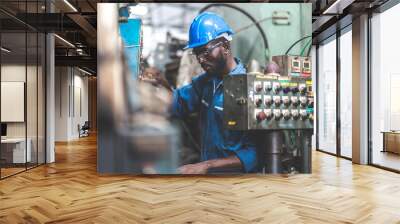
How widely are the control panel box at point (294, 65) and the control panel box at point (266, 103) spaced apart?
0.33 ft

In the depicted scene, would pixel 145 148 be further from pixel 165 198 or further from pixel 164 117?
pixel 165 198

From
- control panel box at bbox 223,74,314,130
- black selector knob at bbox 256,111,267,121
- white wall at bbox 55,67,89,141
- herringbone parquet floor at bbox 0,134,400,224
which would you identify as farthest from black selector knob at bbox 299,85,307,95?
white wall at bbox 55,67,89,141

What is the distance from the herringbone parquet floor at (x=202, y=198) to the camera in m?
3.88

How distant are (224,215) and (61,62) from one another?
1134 centimetres

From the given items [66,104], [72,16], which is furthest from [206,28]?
[66,104]

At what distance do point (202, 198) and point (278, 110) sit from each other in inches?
84.1

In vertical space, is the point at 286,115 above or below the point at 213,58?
below

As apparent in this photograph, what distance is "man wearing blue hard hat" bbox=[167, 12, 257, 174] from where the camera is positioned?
6180 millimetres

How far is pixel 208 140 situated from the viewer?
6254mm

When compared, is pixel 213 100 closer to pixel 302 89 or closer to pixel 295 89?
pixel 295 89

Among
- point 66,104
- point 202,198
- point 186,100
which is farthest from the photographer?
point 66,104

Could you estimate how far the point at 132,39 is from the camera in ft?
20.7

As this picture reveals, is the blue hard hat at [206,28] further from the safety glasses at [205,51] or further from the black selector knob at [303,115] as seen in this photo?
the black selector knob at [303,115]

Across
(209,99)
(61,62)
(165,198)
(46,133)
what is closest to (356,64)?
(209,99)
